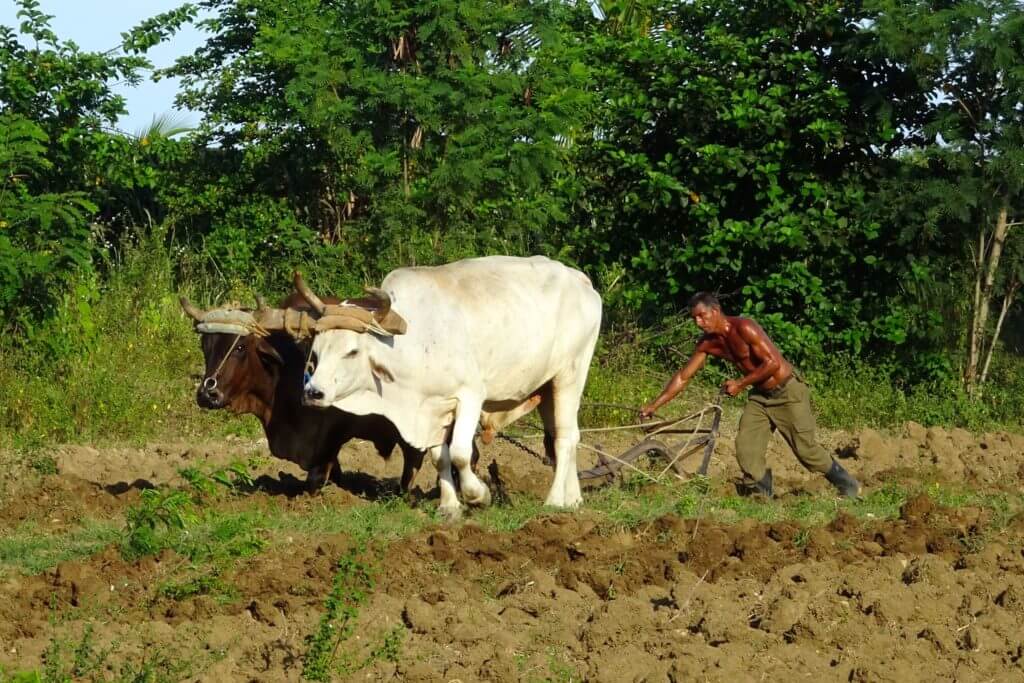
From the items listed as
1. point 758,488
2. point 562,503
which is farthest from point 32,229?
point 758,488

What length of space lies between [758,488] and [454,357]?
2.55m

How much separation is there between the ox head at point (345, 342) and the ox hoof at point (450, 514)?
2.88 feet

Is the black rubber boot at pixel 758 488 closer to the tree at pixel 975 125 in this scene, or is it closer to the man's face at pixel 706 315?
the man's face at pixel 706 315

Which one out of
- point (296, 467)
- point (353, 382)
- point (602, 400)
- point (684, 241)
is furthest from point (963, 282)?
point (353, 382)

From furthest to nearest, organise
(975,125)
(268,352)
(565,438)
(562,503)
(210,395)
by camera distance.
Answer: (975,125), (565,438), (268,352), (562,503), (210,395)

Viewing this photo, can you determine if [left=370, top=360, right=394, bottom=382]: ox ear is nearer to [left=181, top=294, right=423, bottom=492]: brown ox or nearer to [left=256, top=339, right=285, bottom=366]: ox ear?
[left=181, top=294, right=423, bottom=492]: brown ox

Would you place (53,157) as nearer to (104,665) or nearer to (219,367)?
(219,367)

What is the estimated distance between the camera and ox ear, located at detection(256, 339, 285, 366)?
32.2 feet

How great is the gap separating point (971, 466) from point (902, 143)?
4.08 m

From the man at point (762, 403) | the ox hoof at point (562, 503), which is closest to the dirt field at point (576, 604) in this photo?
the ox hoof at point (562, 503)

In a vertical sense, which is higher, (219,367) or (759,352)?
(759,352)

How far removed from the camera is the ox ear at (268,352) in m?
9.82

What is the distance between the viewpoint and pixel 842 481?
1038 cm

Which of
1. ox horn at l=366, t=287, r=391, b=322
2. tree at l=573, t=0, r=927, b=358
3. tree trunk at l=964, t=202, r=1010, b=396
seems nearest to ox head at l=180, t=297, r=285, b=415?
ox horn at l=366, t=287, r=391, b=322
